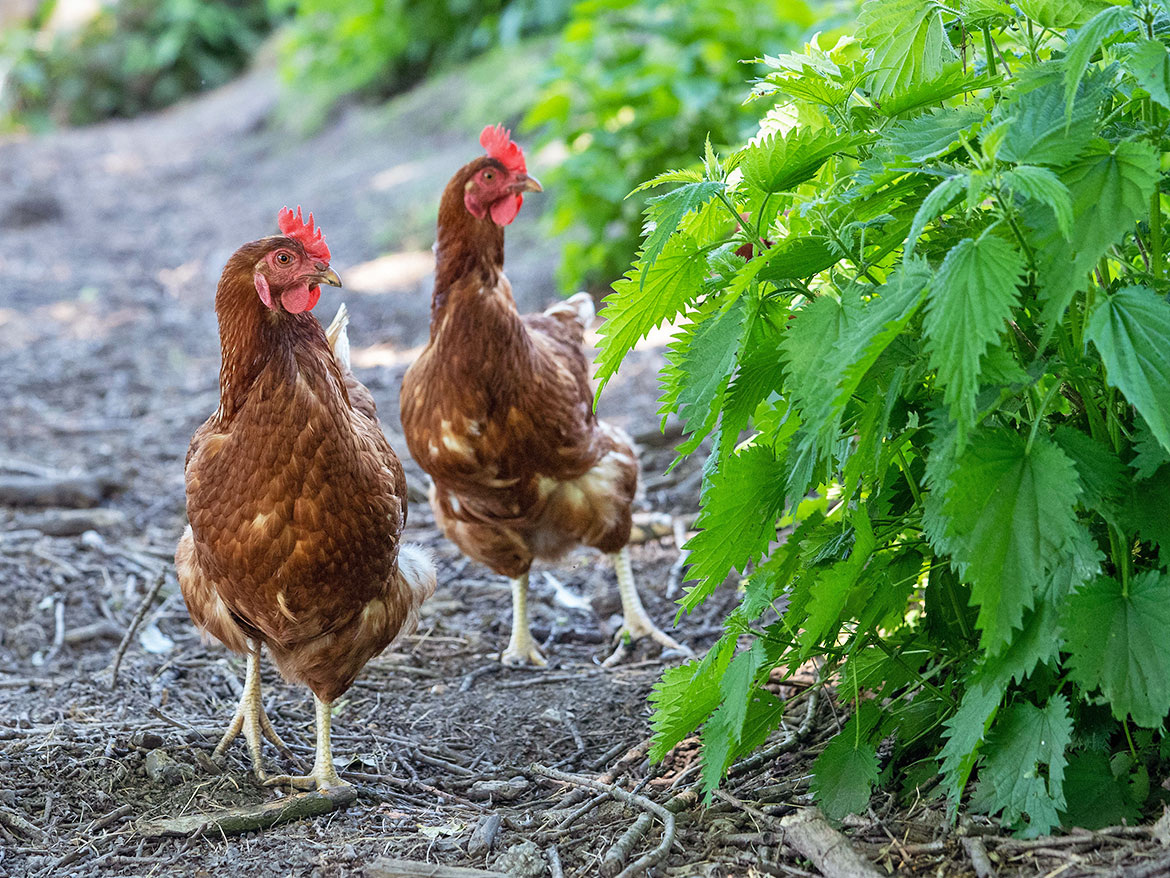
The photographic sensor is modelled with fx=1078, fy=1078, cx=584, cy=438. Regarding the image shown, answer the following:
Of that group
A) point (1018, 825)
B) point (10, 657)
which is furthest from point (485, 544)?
point (1018, 825)

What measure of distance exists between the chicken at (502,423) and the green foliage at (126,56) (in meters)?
19.1

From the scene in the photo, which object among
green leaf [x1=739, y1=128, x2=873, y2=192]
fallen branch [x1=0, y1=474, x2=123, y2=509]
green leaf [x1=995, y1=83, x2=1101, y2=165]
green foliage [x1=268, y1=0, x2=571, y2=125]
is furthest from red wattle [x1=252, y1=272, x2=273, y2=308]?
green foliage [x1=268, y1=0, x2=571, y2=125]

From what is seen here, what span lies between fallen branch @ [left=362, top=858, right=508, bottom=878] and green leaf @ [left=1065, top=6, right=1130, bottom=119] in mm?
2032

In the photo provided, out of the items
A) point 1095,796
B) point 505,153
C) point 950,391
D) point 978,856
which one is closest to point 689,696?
point 978,856

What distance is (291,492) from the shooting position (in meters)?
2.97

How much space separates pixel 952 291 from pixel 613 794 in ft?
5.46

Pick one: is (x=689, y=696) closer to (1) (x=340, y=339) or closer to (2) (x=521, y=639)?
(2) (x=521, y=639)

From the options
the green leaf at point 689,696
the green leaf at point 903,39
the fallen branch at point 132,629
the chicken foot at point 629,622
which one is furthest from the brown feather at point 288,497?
the green leaf at point 903,39

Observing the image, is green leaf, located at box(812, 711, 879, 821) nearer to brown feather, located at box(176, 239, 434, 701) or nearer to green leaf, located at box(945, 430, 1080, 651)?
green leaf, located at box(945, 430, 1080, 651)

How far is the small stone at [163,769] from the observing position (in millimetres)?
3104

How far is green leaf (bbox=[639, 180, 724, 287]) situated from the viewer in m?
2.29

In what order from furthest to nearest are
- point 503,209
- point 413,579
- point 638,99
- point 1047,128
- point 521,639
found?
point 638,99 < point 521,639 < point 503,209 < point 413,579 < point 1047,128

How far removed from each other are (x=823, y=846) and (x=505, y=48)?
1168cm

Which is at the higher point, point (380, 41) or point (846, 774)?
point (380, 41)
